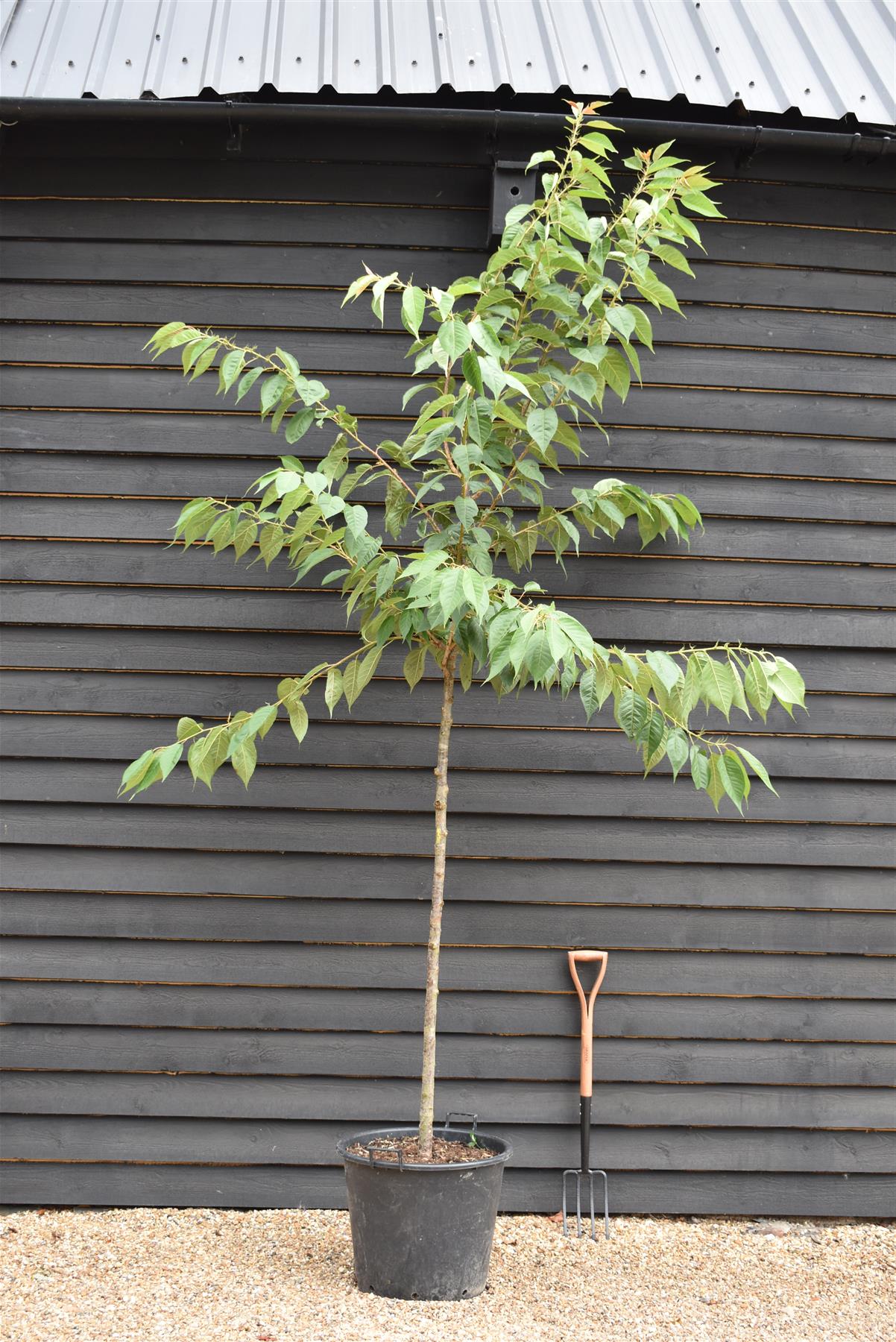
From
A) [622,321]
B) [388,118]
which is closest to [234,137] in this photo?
[388,118]

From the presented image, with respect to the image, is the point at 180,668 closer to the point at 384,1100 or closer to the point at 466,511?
the point at 466,511

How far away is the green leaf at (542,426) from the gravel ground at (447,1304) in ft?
6.37

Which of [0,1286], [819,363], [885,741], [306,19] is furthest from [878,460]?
[0,1286]

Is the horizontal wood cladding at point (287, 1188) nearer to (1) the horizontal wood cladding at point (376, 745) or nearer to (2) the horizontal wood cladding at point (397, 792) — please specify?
(2) the horizontal wood cladding at point (397, 792)

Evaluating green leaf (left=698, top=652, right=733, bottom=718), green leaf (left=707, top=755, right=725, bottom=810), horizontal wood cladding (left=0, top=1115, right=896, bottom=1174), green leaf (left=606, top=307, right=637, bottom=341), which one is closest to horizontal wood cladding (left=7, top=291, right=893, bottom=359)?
green leaf (left=606, top=307, right=637, bottom=341)

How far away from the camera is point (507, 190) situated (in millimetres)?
2904

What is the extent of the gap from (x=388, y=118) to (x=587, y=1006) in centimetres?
249

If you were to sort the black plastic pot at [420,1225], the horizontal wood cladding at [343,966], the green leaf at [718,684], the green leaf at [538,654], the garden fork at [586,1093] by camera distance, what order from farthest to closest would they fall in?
1. the horizontal wood cladding at [343,966]
2. the garden fork at [586,1093]
3. the black plastic pot at [420,1225]
4. the green leaf at [718,684]
5. the green leaf at [538,654]

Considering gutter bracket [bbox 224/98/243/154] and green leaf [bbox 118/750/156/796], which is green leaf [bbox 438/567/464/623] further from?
gutter bracket [bbox 224/98/243/154]

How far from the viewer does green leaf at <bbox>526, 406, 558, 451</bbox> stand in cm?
238

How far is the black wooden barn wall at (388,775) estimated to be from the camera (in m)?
2.90

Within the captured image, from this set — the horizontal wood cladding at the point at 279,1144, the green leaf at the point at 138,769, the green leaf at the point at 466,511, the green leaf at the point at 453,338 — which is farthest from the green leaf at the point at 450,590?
the horizontal wood cladding at the point at 279,1144

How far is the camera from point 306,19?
9.95ft

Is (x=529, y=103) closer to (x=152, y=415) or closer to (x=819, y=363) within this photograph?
(x=819, y=363)
